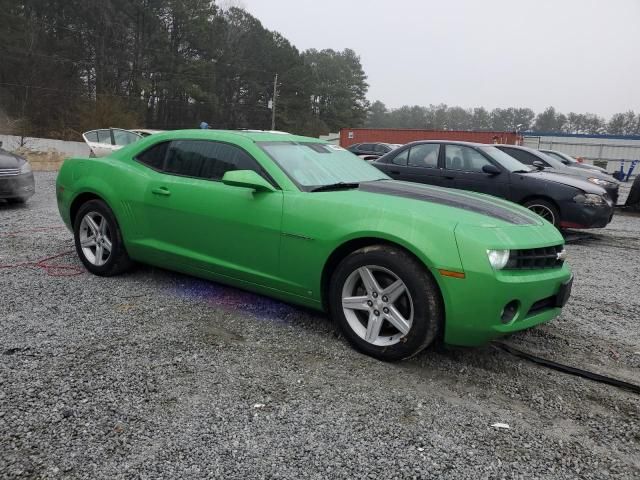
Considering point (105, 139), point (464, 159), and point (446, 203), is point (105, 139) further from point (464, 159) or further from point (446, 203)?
point (446, 203)

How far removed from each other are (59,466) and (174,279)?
2.85m

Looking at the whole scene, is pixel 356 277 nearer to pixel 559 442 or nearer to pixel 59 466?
pixel 559 442

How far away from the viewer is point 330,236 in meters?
3.45

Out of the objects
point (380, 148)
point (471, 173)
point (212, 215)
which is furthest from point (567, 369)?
point (380, 148)

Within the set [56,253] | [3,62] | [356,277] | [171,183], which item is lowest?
[56,253]

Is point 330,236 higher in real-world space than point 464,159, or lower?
lower

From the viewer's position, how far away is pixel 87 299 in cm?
430

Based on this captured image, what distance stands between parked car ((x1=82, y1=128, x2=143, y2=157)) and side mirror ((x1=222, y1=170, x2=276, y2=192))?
12295mm

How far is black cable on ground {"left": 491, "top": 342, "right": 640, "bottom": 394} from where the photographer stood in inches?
125

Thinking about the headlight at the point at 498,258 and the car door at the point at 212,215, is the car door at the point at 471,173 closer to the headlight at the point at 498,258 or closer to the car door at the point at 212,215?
the car door at the point at 212,215

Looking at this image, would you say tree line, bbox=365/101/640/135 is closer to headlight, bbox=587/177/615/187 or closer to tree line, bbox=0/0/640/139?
tree line, bbox=0/0/640/139

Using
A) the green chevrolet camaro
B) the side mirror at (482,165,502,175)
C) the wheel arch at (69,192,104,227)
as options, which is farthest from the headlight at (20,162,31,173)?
the side mirror at (482,165,502,175)

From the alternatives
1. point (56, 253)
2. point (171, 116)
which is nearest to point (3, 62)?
point (171, 116)

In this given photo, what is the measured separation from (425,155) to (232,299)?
5.50 metres
